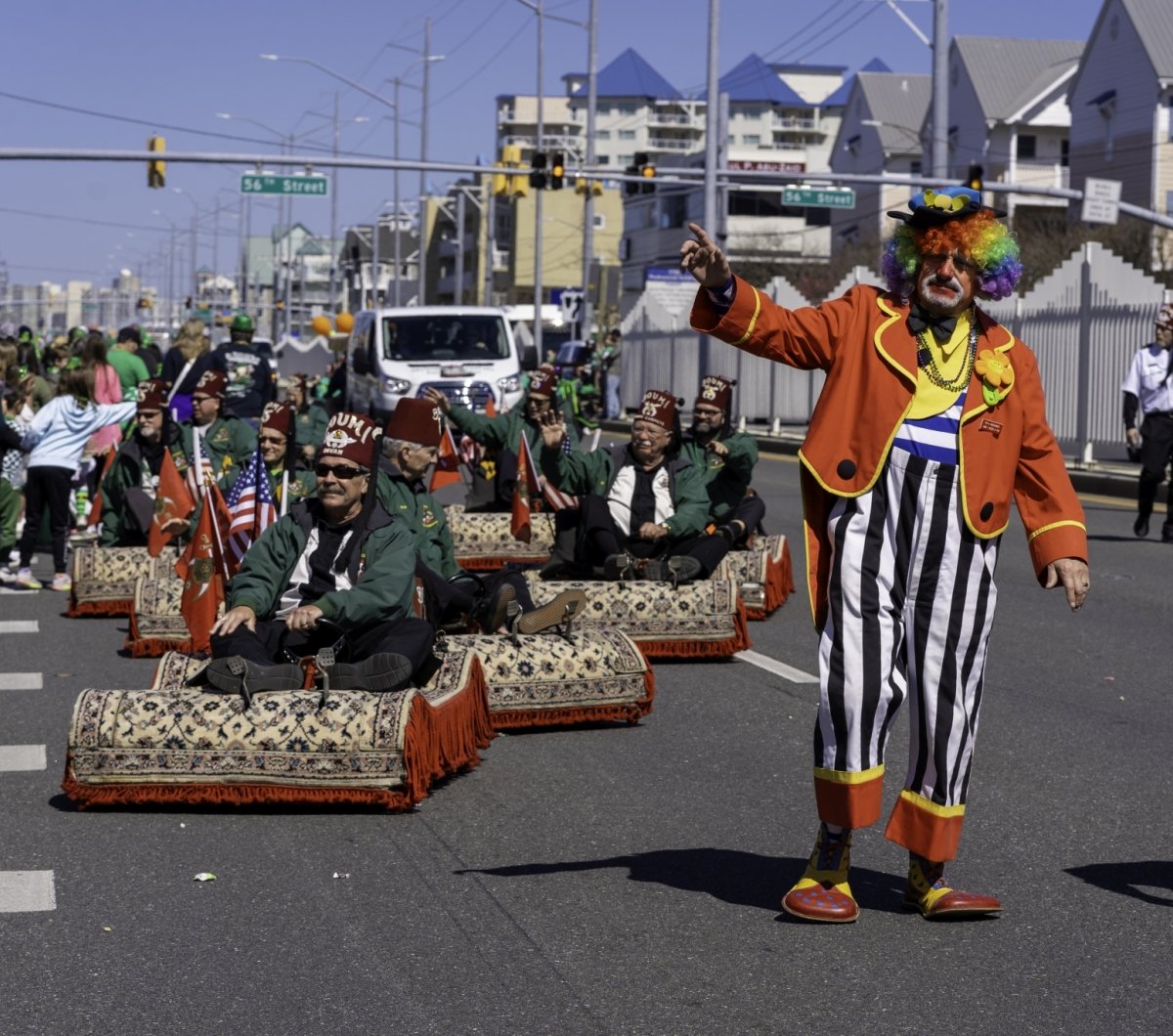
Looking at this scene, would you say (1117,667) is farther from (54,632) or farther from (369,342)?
(369,342)

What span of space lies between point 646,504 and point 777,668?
5.80 ft

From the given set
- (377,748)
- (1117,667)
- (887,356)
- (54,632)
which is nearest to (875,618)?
(887,356)

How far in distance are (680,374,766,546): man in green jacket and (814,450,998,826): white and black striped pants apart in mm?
6847

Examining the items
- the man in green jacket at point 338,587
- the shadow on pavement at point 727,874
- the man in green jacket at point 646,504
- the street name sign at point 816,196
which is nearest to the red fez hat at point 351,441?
the man in green jacket at point 338,587

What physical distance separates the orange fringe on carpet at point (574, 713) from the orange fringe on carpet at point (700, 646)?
191cm

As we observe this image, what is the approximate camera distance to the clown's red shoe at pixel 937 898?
5.79 meters

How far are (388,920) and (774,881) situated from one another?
47.8 inches

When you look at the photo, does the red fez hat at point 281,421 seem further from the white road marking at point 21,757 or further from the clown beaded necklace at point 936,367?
the clown beaded necklace at point 936,367

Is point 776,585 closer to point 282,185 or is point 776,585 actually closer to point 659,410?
point 659,410

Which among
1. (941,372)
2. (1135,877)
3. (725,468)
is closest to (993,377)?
(941,372)

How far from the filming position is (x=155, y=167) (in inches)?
1441

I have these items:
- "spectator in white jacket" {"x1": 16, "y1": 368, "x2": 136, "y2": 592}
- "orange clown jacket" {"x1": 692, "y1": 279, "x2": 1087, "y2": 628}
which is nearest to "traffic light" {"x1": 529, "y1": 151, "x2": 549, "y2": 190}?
"spectator in white jacket" {"x1": 16, "y1": 368, "x2": 136, "y2": 592}

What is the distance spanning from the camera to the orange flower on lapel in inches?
223

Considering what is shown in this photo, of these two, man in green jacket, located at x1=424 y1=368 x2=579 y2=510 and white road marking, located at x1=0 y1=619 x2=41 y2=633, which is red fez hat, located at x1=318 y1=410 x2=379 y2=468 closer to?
white road marking, located at x1=0 y1=619 x2=41 y2=633
